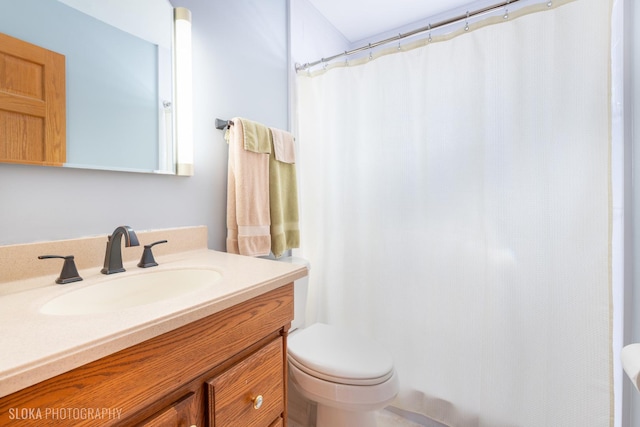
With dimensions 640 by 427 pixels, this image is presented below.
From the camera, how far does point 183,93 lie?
3.77 ft

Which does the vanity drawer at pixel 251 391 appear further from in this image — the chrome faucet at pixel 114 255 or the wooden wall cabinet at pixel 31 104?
the wooden wall cabinet at pixel 31 104

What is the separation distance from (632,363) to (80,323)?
1179 mm

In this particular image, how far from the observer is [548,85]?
1172 mm

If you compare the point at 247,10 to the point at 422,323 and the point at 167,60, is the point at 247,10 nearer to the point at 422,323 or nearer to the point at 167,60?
the point at 167,60

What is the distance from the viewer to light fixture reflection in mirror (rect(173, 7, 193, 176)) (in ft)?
3.72

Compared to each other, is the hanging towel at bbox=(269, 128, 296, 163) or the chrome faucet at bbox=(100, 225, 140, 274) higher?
the hanging towel at bbox=(269, 128, 296, 163)

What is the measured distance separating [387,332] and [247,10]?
5.91 ft

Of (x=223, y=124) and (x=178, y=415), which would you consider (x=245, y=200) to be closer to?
(x=223, y=124)

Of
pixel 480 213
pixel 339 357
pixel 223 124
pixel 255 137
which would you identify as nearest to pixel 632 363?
pixel 480 213

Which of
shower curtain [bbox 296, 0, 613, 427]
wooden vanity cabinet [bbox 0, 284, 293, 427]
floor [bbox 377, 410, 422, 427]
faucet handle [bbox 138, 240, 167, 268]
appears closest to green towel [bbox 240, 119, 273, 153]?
shower curtain [bbox 296, 0, 613, 427]

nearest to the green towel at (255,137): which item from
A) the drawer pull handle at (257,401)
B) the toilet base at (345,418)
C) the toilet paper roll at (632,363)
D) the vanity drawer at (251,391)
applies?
the vanity drawer at (251,391)

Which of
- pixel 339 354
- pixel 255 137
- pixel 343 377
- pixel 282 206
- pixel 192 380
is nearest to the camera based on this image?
pixel 192 380

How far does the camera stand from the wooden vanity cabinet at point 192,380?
436 millimetres

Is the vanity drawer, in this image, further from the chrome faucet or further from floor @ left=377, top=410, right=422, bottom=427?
floor @ left=377, top=410, right=422, bottom=427
